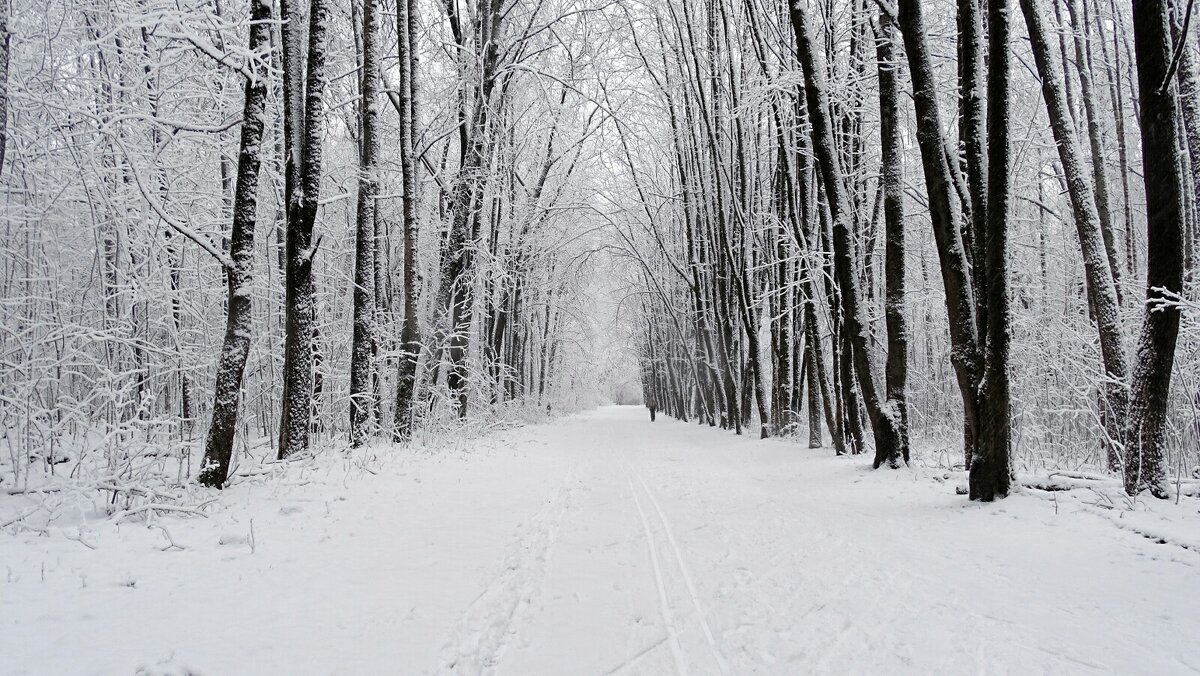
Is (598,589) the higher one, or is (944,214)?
(944,214)

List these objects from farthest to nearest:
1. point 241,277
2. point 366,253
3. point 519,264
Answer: point 519,264 < point 366,253 < point 241,277

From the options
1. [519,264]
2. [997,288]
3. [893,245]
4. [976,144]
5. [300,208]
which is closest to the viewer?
[997,288]

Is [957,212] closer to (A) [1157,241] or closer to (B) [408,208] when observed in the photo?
(A) [1157,241]

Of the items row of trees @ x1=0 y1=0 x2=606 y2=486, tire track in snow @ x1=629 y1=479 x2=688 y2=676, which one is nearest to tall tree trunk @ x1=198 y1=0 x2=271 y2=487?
row of trees @ x1=0 y1=0 x2=606 y2=486

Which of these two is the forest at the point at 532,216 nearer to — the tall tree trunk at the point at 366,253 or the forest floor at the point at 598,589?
the tall tree trunk at the point at 366,253

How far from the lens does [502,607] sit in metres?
3.93

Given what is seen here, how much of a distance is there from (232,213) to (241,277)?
5157 millimetres

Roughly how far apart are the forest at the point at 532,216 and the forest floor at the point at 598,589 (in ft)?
3.53

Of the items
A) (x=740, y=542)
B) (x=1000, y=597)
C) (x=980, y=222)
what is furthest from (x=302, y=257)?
(x=980, y=222)

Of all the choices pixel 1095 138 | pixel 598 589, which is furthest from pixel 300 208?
pixel 1095 138

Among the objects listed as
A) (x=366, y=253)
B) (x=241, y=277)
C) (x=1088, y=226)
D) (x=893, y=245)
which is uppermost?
(x=366, y=253)

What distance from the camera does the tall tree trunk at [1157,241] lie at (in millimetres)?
4930

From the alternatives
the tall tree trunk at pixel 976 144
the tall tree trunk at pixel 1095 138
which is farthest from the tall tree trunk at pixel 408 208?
the tall tree trunk at pixel 1095 138

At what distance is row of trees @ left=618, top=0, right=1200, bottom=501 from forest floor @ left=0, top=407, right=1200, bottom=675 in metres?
1.57
